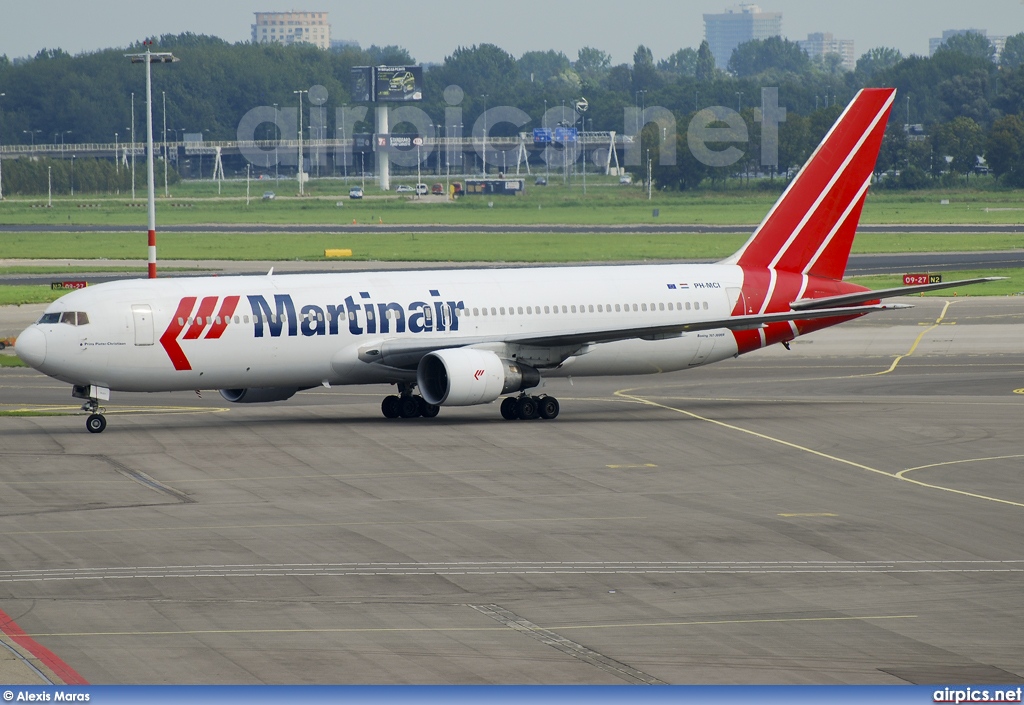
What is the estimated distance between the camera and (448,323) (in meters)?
45.7

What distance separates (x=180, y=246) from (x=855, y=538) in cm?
10535

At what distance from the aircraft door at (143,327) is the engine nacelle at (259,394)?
12.5 feet

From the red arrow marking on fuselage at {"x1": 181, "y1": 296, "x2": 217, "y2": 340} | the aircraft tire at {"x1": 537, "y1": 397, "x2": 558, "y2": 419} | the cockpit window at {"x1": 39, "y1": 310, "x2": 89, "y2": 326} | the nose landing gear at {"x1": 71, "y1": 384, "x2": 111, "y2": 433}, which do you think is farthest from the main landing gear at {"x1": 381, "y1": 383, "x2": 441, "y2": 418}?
the cockpit window at {"x1": 39, "y1": 310, "x2": 89, "y2": 326}

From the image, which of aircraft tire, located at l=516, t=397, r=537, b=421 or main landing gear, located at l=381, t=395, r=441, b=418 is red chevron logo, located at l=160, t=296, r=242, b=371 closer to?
main landing gear, located at l=381, t=395, r=441, b=418

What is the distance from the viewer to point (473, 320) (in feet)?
151

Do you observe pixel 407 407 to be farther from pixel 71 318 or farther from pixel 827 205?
pixel 827 205

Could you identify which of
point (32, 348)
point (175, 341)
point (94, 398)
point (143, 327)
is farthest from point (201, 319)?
point (32, 348)

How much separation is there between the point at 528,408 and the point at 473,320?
10.3 ft

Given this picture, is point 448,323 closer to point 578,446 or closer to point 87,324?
point 578,446

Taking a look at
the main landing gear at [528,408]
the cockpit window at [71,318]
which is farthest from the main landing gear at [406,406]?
the cockpit window at [71,318]

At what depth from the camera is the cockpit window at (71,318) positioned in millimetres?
41812

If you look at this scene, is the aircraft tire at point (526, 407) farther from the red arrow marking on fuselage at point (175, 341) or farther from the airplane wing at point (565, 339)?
the red arrow marking on fuselage at point (175, 341)

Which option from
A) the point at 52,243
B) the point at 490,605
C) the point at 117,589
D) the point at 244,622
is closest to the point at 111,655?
the point at 244,622

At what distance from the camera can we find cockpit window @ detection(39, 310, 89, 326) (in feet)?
A: 137
